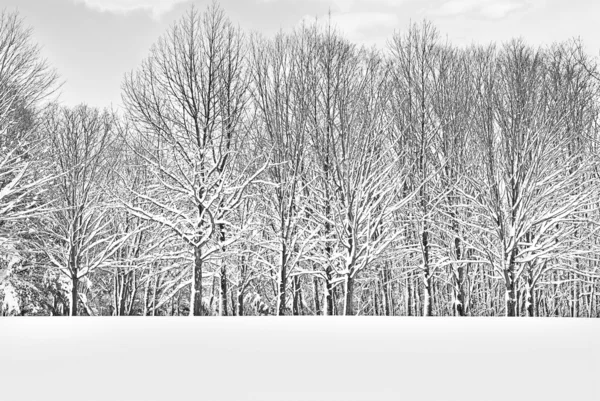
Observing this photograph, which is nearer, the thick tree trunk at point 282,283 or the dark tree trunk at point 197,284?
the dark tree trunk at point 197,284

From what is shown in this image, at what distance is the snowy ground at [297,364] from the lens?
3.90m

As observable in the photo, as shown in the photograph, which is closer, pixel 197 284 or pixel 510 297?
pixel 197 284

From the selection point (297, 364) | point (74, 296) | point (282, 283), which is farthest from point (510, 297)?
point (74, 296)

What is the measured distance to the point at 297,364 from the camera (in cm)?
494

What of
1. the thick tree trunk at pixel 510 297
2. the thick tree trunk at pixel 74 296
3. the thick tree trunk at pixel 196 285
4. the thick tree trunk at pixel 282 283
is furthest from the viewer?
the thick tree trunk at pixel 74 296

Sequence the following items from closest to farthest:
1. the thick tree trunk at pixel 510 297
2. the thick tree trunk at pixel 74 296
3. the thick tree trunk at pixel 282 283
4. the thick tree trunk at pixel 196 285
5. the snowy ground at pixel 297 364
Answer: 1. the snowy ground at pixel 297 364
2. the thick tree trunk at pixel 196 285
3. the thick tree trunk at pixel 282 283
4. the thick tree trunk at pixel 510 297
5. the thick tree trunk at pixel 74 296

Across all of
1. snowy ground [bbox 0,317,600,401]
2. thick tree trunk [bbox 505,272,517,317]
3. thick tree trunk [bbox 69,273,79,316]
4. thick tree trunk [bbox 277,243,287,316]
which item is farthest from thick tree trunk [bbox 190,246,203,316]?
thick tree trunk [bbox 505,272,517,317]

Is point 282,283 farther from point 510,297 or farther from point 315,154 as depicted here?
point 510,297

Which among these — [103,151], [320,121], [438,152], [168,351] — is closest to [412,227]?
[438,152]

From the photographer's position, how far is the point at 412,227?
20016 millimetres

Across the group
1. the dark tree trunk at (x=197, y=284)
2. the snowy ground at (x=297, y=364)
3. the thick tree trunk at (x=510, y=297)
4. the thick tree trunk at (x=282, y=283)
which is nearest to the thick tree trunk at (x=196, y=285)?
the dark tree trunk at (x=197, y=284)

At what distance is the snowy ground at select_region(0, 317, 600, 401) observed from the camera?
3.90 m

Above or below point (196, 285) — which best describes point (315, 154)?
above

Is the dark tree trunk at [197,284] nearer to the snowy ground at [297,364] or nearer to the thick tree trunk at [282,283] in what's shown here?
the thick tree trunk at [282,283]
